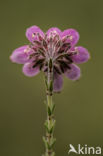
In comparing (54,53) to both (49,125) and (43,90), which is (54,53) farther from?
(43,90)

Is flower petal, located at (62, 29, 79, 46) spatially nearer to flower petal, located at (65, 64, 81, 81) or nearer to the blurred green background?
flower petal, located at (65, 64, 81, 81)

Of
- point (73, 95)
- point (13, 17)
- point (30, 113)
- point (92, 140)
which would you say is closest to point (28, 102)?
point (30, 113)

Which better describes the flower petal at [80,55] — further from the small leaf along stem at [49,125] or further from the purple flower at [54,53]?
the small leaf along stem at [49,125]

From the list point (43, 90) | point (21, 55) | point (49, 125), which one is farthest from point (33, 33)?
point (43, 90)

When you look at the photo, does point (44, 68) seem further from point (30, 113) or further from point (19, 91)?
point (19, 91)

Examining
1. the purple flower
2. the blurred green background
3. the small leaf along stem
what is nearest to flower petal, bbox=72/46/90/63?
the purple flower

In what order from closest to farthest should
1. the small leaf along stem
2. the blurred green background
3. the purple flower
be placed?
1. the small leaf along stem
2. the purple flower
3. the blurred green background

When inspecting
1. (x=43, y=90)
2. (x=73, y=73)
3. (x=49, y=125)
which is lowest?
(x=49, y=125)
